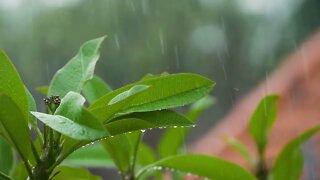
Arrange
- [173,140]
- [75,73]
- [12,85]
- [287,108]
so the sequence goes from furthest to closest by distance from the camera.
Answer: [287,108], [173,140], [75,73], [12,85]

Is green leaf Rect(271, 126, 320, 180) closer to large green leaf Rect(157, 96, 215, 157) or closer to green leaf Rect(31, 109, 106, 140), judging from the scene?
large green leaf Rect(157, 96, 215, 157)

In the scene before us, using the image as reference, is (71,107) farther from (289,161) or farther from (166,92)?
(289,161)

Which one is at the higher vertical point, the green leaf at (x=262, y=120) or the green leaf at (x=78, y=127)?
the green leaf at (x=78, y=127)

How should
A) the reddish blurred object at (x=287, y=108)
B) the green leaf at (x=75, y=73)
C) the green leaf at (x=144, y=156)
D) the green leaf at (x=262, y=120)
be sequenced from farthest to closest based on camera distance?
the reddish blurred object at (x=287, y=108)
the green leaf at (x=144, y=156)
the green leaf at (x=262, y=120)
the green leaf at (x=75, y=73)

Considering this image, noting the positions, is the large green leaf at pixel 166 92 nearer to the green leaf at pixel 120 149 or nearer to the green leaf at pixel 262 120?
the green leaf at pixel 120 149

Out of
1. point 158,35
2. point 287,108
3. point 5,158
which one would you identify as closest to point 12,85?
point 5,158

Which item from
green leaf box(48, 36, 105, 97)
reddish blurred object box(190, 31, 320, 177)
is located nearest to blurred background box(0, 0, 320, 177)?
reddish blurred object box(190, 31, 320, 177)


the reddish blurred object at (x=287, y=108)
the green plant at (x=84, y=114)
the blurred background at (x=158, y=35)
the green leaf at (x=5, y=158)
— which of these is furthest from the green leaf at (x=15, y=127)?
the blurred background at (x=158, y=35)

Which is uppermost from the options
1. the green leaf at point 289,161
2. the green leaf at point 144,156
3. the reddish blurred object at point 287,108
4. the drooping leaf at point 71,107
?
the drooping leaf at point 71,107
